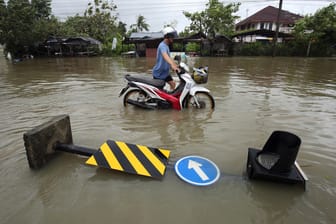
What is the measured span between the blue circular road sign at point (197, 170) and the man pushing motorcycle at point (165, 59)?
78.9 inches

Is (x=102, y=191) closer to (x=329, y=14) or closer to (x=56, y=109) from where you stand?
(x=56, y=109)

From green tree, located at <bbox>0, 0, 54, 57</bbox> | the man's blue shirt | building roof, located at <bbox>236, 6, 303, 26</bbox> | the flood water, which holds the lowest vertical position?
the flood water

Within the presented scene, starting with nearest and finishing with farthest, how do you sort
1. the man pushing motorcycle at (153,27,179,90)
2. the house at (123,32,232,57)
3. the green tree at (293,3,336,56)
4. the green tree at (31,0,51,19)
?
1. the man pushing motorcycle at (153,27,179,90)
2. the green tree at (293,3,336,56)
3. the house at (123,32,232,57)
4. the green tree at (31,0,51,19)

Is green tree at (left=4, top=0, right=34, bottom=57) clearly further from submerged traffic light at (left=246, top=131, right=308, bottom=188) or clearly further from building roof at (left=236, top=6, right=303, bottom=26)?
building roof at (left=236, top=6, right=303, bottom=26)

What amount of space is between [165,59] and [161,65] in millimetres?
244

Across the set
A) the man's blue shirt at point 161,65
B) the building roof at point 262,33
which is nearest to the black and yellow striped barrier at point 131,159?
the man's blue shirt at point 161,65

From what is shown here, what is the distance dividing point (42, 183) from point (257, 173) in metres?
2.05

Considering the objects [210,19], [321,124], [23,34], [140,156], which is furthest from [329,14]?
[23,34]

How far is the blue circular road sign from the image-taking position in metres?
2.03

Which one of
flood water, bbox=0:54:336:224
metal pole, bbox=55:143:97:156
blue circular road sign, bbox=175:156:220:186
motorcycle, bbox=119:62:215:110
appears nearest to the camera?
flood water, bbox=0:54:336:224

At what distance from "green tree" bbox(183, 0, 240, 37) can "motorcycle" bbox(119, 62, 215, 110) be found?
827 inches

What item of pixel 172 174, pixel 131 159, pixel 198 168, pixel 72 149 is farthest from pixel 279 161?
pixel 72 149

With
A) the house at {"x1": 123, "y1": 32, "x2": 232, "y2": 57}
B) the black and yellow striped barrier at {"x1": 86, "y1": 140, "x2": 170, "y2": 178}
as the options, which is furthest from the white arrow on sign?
the house at {"x1": 123, "y1": 32, "x2": 232, "y2": 57}

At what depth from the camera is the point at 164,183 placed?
2.03 metres
